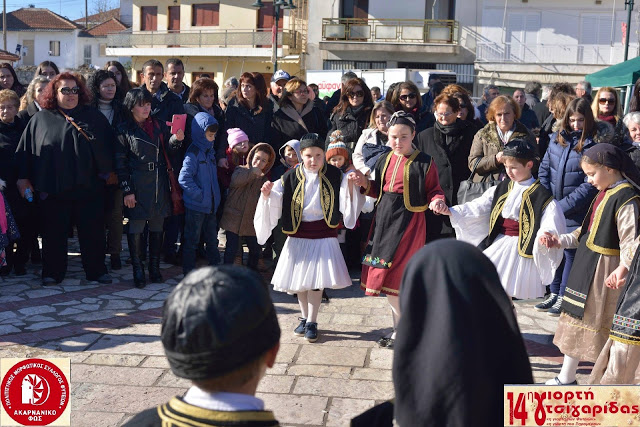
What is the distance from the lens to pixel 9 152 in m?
7.61

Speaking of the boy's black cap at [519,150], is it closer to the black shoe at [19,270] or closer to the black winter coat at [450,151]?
the black winter coat at [450,151]

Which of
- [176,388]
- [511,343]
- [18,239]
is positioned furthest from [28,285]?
[511,343]

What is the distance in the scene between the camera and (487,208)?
579cm

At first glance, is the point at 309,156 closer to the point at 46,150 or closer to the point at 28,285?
the point at 46,150

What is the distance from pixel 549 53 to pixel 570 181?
26.8m

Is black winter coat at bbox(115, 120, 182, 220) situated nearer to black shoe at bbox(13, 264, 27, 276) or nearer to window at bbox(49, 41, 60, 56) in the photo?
black shoe at bbox(13, 264, 27, 276)

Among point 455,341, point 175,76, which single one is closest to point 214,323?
point 455,341

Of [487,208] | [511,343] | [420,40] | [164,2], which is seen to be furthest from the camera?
[164,2]

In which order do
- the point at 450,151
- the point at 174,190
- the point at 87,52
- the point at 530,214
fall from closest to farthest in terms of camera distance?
the point at 530,214 → the point at 450,151 → the point at 174,190 → the point at 87,52

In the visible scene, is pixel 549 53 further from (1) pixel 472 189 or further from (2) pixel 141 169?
(2) pixel 141 169

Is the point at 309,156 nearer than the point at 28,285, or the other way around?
the point at 309,156

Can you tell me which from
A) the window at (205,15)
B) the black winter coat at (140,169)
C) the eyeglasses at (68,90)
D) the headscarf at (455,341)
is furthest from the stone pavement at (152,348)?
the window at (205,15)

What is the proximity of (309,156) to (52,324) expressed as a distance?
2621 millimetres

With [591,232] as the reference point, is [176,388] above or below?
below
